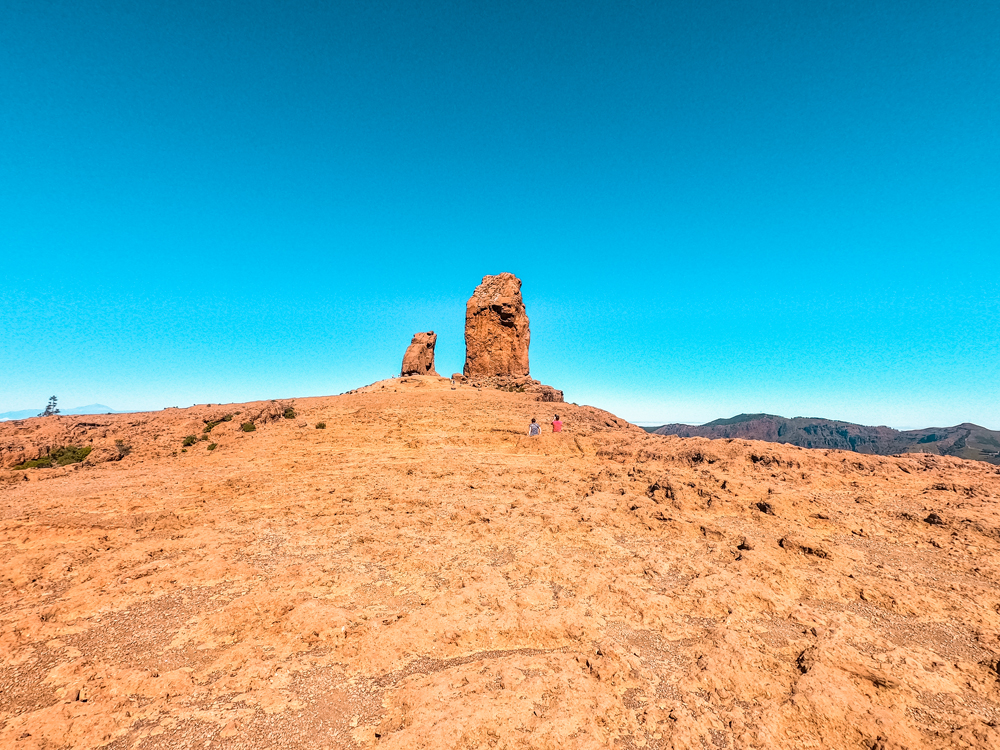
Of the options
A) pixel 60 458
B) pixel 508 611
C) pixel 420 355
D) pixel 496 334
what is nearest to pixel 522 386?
pixel 496 334

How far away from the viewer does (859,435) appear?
106 metres

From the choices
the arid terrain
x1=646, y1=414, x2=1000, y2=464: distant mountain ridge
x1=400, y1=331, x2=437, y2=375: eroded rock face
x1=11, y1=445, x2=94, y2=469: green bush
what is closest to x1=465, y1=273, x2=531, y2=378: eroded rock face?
x1=400, y1=331, x2=437, y2=375: eroded rock face

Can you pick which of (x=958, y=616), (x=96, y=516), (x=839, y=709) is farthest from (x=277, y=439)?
(x=958, y=616)

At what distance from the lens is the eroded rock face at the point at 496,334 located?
3709cm

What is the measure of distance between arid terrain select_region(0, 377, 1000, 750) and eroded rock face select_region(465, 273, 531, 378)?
970 inches

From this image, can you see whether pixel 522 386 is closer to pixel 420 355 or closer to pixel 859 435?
pixel 420 355

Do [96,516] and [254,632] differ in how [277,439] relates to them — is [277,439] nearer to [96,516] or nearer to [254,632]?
[96,516]

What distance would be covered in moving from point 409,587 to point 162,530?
6208 millimetres

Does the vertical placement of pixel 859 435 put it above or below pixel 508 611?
above

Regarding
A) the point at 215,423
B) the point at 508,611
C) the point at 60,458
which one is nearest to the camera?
the point at 508,611

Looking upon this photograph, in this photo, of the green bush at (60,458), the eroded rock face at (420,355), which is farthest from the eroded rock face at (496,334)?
the green bush at (60,458)

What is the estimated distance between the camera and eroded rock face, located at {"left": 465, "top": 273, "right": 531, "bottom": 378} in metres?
37.1

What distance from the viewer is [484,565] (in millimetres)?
7309

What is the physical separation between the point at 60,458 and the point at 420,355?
27.3 m
